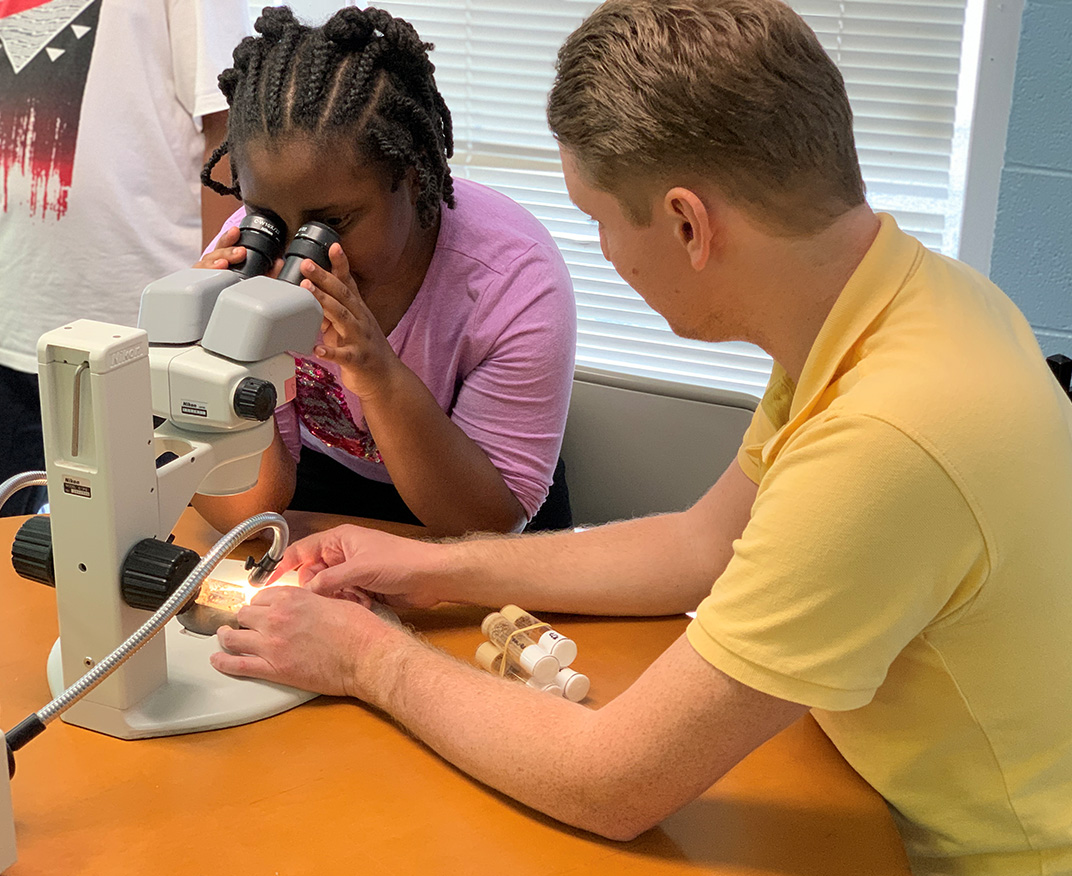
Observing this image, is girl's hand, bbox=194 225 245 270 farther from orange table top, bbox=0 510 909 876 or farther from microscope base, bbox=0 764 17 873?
microscope base, bbox=0 764 17 873

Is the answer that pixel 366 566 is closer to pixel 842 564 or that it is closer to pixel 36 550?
pixel 36 550

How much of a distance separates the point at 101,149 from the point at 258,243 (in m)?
0.86

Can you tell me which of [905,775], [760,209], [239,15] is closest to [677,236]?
[760,209]

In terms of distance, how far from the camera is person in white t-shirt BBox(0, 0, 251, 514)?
204 cm

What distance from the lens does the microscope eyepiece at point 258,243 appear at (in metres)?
1.38

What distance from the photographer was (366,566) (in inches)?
54.1

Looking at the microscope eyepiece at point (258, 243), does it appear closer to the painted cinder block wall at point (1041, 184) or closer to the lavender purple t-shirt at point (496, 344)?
the lavender purple t-shirt at point (496, 344)

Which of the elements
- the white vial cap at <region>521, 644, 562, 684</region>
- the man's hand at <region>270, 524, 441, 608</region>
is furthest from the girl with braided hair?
the white vial cap at <region>521, 644, 562, 684</region>

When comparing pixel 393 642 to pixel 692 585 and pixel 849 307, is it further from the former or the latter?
pixel 849 307

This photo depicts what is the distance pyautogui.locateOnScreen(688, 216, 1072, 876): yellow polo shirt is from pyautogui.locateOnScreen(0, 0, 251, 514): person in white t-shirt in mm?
1478

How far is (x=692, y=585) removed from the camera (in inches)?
55.0

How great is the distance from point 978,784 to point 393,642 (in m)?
0.61

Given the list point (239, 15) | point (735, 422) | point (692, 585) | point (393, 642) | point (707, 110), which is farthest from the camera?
point (239, 15)

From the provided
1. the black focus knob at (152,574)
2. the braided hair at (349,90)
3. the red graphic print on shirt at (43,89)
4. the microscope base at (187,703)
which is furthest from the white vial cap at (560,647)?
the red graphic print on shirt at (43,89)
